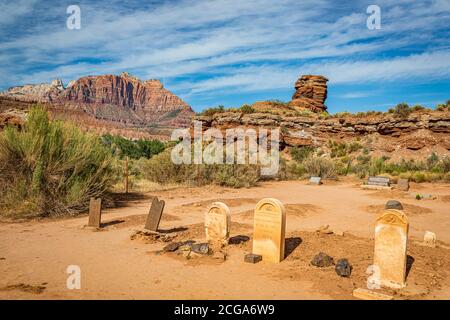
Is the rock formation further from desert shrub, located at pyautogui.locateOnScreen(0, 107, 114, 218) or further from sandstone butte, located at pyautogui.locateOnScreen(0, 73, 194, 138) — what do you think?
sandstone butte, located at pyautogui.locateOnScreen(0, 73, 194, 138)

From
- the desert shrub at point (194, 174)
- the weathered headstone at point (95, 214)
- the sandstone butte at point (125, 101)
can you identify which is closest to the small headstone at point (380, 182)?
the desert shrub at point (194, 174)

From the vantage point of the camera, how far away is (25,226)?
1037 centimetres

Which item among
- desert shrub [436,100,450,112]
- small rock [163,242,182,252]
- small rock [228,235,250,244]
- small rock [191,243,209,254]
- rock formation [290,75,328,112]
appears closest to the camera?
small rock [191,243,209,254]

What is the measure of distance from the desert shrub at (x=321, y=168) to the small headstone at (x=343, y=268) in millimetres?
22235

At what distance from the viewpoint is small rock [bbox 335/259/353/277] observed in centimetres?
620

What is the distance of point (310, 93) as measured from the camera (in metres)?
53.0

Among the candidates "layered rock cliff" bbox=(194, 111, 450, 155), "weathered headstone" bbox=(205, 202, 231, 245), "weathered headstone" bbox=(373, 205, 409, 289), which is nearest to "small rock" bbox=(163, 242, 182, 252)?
"weathered headstone" bbox=(205, 202, 231, 245)

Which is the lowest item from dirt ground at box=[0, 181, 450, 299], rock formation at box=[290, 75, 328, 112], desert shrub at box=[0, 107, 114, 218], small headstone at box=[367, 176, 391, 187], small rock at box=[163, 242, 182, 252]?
dirt ground at box=[0, 181, 450, 299]

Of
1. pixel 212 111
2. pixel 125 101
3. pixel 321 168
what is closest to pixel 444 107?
pixel 321 168

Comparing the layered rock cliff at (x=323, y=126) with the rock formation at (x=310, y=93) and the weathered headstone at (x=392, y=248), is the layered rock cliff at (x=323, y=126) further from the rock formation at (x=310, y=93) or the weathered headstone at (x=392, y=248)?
the weathered headstone at (x=392, y=248)

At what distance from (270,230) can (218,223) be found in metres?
1.38

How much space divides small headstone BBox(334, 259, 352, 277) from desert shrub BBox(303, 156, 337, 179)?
22.2m
